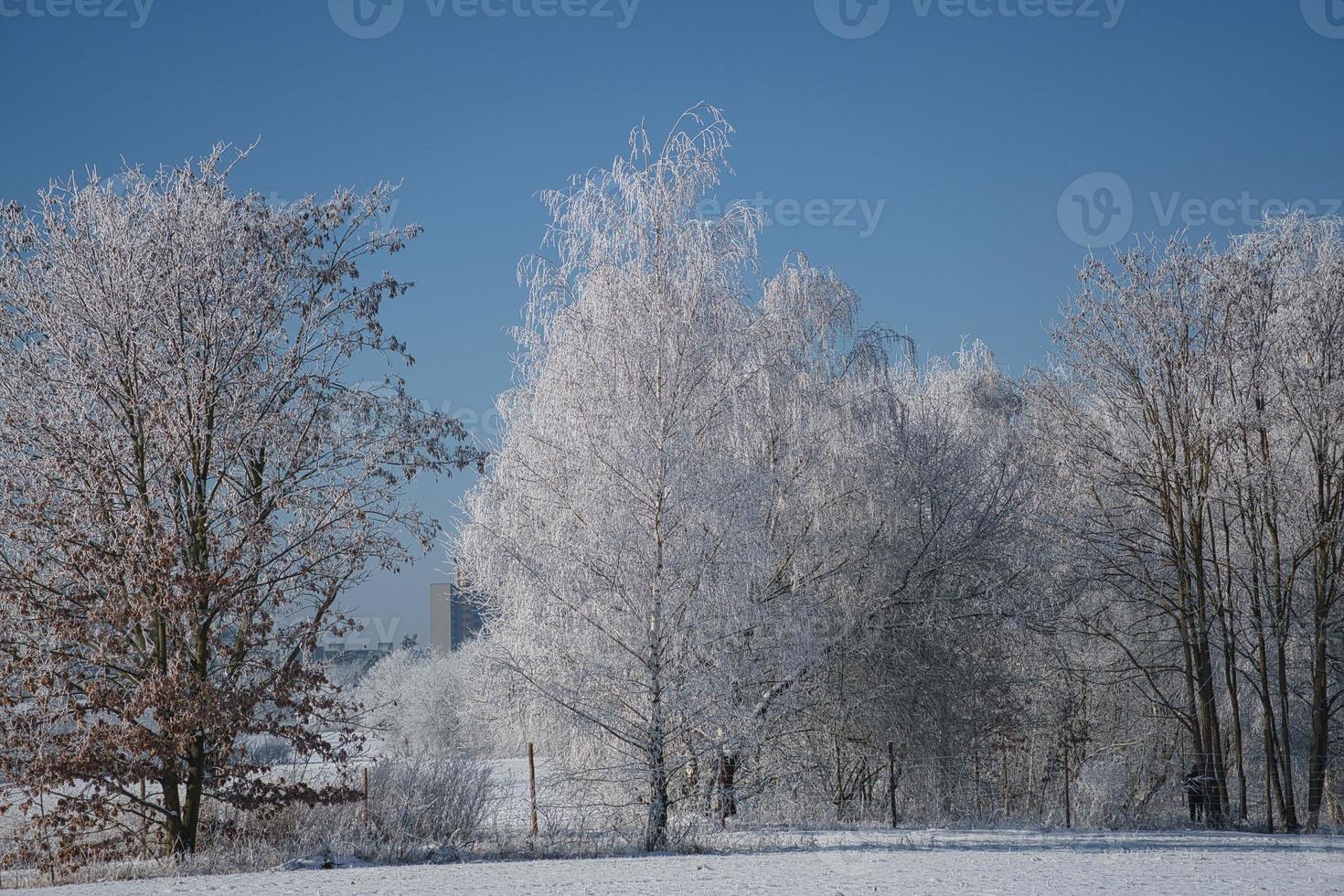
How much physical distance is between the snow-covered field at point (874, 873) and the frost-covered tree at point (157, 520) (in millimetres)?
2275

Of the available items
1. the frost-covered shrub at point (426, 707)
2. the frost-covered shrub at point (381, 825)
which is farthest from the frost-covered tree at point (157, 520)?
the frost-covered shrub at point (426, 707)

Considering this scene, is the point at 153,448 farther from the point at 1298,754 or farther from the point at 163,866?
the point at 1298,754

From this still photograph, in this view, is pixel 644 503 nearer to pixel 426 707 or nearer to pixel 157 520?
pixel 157 520

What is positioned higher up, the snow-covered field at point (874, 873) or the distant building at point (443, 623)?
the distant building at point (443, 623)

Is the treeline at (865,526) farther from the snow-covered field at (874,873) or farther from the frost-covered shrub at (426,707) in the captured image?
the frost-covered shrub at (426,707)

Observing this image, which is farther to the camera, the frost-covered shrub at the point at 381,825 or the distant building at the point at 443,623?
the distant building at the point at 443,623

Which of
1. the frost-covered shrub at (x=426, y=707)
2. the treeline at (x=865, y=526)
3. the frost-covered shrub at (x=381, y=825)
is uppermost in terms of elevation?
the treeline at (x=865, y=526)

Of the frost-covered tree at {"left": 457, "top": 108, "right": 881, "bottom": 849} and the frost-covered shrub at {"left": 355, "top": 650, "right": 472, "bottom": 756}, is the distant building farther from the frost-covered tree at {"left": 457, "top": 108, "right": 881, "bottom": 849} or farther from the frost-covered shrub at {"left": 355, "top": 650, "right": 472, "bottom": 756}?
the frost-covered tree at {"left": 457, "top": 108, "right": 881, "bottom": 849}

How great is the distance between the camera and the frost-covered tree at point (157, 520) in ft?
34.6

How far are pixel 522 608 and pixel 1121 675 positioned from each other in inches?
497

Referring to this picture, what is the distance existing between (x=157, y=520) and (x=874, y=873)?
293 inches

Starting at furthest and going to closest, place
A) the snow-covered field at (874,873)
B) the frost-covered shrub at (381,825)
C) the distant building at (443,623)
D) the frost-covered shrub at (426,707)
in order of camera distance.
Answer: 1. the distant building at (443,623)
2. the frost-covered shrub at (426,707)
3. the frost-covered shrub at (381,825)
4. the snow-covered field at (874,873)

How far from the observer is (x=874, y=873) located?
8492 millimetres

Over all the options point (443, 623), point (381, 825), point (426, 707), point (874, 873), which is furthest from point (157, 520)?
point (443, 623)
